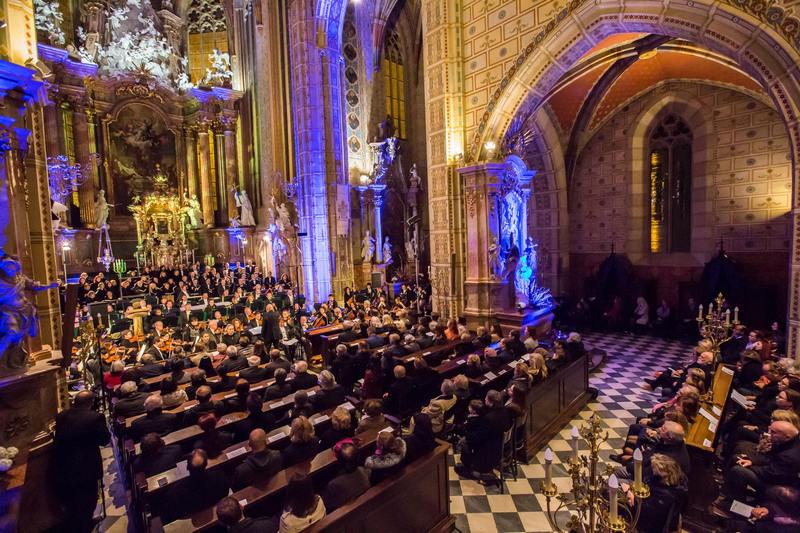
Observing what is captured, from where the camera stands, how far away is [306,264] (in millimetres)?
17250

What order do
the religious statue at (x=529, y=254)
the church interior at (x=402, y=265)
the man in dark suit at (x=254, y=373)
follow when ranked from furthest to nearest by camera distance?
the religious statue at (x=529, y=254) → the man in dark suit at (x=254, y=373) → the church interior at (x=402, y=265)

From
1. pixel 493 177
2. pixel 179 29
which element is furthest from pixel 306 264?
pixel 179 29

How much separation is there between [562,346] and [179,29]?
26.2 m

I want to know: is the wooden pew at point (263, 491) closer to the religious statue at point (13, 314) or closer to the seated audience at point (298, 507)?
the seated audience at point (298, 507)

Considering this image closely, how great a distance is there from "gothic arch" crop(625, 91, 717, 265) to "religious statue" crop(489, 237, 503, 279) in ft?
23.7

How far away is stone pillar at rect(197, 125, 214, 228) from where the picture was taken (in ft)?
75.4

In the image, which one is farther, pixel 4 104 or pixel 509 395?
pixel 509 395

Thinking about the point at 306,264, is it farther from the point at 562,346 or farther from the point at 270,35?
the point at 562,346

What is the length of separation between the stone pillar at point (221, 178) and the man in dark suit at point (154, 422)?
19.3 m

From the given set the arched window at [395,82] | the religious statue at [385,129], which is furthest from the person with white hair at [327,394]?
the arched window at [395,82]

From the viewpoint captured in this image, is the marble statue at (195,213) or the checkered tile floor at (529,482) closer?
the checkered tile floor at (529,482)

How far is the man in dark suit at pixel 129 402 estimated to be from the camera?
580 centimetres

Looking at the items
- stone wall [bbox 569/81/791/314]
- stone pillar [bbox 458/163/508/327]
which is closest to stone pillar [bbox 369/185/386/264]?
stone wall [bbox 569/81/791/314]

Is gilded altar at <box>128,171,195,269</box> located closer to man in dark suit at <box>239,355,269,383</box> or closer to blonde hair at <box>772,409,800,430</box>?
man in dark suit at <box>239,355,269,383</box>
